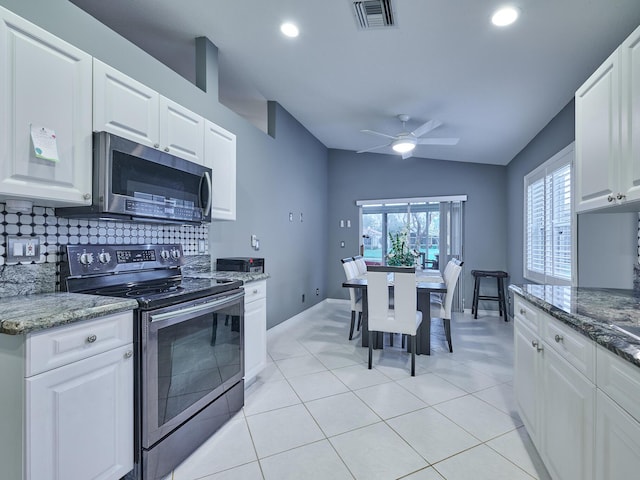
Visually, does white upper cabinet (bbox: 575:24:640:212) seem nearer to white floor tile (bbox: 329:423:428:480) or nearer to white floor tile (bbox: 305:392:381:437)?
white floor tile (bbox: 329:423:428:480)

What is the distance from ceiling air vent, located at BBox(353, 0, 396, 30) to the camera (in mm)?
1954

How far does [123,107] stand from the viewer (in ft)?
5.73

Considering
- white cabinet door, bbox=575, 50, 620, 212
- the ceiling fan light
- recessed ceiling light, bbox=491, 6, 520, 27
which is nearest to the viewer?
white cabinet door, bbox=575, 50, 620, 212

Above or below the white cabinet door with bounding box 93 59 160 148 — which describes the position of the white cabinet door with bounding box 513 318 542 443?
below

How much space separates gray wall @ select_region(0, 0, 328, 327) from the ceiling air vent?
1445 mm

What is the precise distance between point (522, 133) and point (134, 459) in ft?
14.9

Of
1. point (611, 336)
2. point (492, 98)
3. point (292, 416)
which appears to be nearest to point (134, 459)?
point (292, 416)

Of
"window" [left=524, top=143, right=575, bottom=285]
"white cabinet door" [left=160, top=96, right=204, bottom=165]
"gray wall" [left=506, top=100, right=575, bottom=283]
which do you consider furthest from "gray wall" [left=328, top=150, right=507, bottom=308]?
"white cabinet door" [left=160, top=96, right=204, bottom=165]

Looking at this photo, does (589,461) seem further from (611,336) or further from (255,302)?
(255,302)

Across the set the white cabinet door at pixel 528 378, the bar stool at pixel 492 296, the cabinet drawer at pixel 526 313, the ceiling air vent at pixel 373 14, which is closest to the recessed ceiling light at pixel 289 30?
the ceiling air vent at pixel 373 14

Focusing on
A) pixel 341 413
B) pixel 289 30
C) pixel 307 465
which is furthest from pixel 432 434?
pixel 289 30

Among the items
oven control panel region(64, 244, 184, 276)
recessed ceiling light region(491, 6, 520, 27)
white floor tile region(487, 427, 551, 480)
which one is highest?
recessed ceiling light region(491, 6, 520, 27)

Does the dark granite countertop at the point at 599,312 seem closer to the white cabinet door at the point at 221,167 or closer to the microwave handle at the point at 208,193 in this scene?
the microwave handle at the point at 208,193

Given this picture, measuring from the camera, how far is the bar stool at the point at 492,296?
15.3 feet
